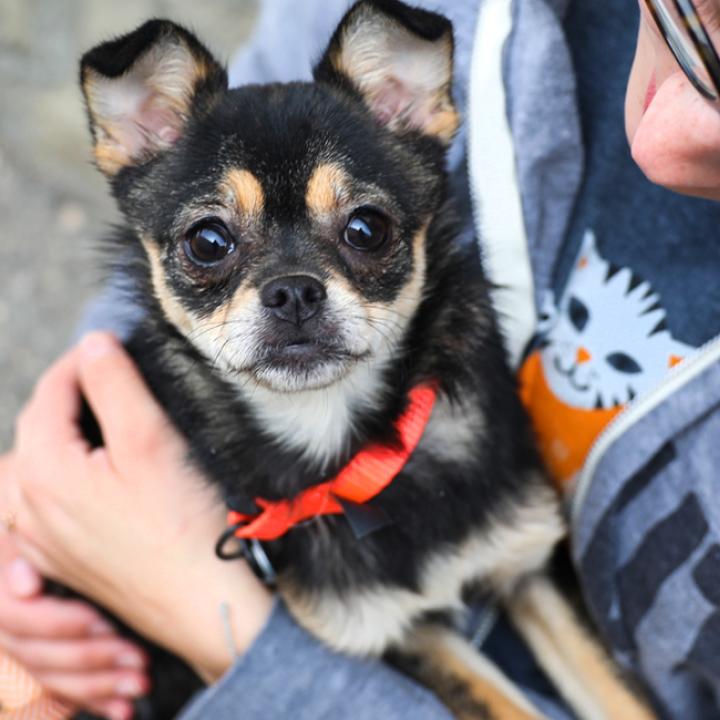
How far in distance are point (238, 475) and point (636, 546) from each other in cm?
65

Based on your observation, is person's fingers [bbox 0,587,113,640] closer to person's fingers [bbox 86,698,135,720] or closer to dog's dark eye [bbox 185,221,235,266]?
person's fingers [bbox 86,698,135,720]

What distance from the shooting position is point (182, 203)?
1.52m

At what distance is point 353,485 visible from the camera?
156cm

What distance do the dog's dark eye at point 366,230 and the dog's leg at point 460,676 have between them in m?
0.70

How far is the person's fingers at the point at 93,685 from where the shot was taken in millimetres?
1806

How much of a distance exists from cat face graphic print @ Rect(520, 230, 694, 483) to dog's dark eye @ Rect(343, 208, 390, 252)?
13.4 inches

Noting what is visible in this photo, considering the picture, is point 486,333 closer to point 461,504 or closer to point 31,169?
point 461,504

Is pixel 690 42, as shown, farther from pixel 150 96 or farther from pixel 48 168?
pixel 48 168

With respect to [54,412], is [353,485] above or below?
above

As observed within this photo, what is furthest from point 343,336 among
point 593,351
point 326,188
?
point 593,351

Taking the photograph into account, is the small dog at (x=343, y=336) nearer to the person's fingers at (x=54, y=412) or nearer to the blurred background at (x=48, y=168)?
the person's fingers at (x=54, y=412)

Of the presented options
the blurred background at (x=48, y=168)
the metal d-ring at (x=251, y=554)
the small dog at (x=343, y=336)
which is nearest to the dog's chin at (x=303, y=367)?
the small dog at (x=343, y=336)

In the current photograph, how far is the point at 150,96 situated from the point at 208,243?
29 centimetres

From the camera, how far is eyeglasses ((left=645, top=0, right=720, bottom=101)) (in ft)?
3.66
